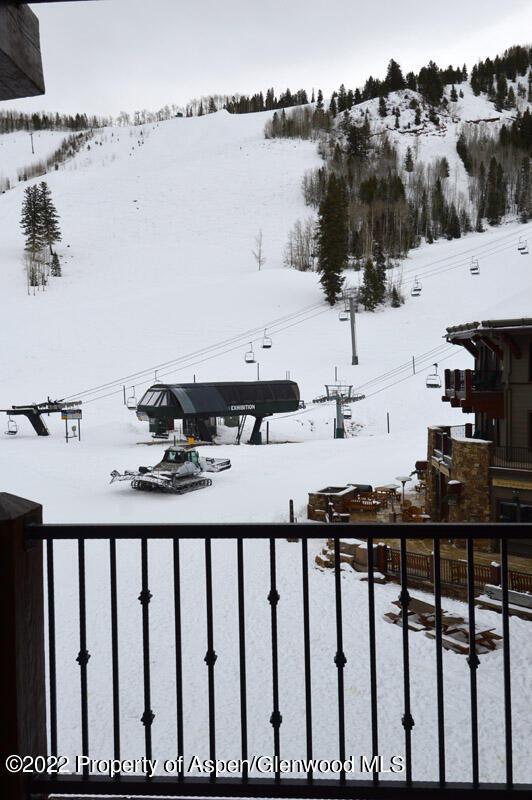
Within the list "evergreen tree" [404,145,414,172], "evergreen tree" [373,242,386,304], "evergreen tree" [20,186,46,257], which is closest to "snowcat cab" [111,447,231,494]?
A: "evergreen tree" [373,242,386,304]

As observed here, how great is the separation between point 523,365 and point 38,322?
51.0 meters

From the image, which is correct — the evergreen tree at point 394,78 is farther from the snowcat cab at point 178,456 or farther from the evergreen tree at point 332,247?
the snowcat cab at point 178,456

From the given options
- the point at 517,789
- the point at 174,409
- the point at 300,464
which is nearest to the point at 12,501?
the point at 517,789

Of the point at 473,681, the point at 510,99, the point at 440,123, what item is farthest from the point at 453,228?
the point at 473,681

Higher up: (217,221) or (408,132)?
(408,132)

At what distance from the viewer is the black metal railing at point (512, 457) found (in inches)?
726

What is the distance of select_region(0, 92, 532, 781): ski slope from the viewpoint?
10.7m

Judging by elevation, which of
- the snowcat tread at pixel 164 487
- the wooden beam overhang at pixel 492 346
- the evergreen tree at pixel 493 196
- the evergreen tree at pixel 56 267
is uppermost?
the evergreen tree at pixel 493 196

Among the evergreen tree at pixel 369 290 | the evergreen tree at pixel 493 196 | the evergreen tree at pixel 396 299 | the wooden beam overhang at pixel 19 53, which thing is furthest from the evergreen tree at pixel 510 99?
the wooden beam overhang at pixel 19 53

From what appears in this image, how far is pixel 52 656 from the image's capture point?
10.5ft

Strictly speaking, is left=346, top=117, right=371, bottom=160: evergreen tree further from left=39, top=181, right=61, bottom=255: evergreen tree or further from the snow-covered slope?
left=39, top=181, right=61, bottom=255: evergreen tree

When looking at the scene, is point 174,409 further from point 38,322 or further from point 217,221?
point 217,221

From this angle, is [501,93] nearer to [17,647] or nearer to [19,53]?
[19,53]

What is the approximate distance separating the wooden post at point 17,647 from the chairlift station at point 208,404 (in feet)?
98.3
